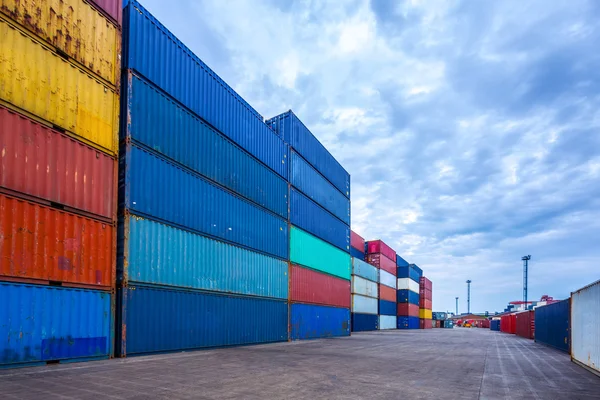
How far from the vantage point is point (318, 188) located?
3250cm

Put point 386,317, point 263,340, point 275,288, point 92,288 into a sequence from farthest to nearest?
1. point 386,317
2. point 275,288
3. point 263,340
4. point 92,288

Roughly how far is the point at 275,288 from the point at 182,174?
1033 centimetres

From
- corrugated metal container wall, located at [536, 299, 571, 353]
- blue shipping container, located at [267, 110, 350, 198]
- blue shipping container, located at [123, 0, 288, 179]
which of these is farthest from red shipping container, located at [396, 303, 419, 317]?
blue shipping container, located at [123, 0, 288, 179]

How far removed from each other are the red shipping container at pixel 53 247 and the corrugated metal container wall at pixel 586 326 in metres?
17.1

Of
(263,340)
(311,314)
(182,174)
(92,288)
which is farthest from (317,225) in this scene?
(92,288)

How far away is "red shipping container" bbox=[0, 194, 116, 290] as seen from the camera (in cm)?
1070

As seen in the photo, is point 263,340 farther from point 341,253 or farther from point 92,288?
point 341,253

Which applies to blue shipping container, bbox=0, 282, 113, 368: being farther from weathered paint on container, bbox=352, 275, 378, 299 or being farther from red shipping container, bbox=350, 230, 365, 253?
red shipping container, bbox=350, 230, 365, 253

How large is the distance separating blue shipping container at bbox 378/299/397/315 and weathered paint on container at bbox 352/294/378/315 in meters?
6.32

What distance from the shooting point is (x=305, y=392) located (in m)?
9.10

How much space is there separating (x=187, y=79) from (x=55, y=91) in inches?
265

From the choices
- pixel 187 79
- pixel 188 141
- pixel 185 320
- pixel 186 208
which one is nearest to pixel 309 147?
pixel 187 79

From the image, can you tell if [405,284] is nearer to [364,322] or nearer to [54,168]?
[364,322]

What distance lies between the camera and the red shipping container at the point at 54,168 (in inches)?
430
